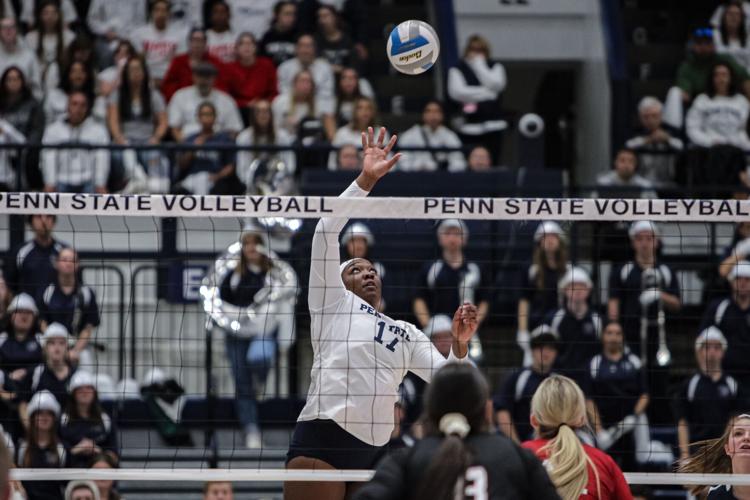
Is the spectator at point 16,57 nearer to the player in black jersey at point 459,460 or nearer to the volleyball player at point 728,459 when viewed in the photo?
the volleyball player at point 728,459

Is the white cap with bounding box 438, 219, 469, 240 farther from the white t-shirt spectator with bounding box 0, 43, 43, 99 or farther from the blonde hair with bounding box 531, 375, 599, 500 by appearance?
the blonde hair with bounding box 531, 375, 599, 500

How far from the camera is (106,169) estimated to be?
13.8 m

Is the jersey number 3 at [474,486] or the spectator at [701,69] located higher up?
the spectator at [701,69]

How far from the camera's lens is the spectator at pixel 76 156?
45.0 ft

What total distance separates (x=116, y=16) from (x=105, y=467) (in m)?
7.06

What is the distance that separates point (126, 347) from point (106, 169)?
5.53ft

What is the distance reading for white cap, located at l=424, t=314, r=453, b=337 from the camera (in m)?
11.8

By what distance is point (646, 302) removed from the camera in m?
12.7

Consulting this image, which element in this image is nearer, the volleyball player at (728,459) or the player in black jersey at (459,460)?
the player in black jersey at (459,460)

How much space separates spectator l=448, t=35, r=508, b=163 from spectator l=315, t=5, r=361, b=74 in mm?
1197

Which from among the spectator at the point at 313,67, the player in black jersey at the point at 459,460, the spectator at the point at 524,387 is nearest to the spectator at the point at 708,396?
the spectator at the point at 524,387

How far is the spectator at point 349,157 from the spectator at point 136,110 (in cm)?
191

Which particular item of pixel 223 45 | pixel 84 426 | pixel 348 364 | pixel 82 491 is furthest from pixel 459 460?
pixel 223 45

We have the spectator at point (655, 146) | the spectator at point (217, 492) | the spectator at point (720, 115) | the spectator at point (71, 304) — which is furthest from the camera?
the spectator at point (720, 115)
